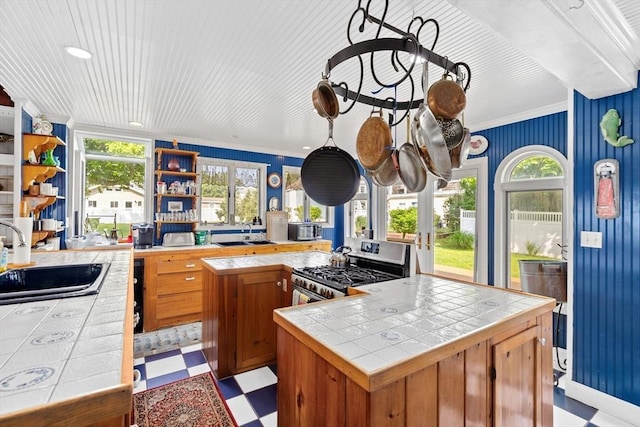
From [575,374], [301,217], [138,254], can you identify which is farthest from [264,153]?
[575,374]

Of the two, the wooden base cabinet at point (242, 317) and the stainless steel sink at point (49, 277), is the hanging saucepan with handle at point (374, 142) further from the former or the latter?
the stainless steel sink at point (49, 277)

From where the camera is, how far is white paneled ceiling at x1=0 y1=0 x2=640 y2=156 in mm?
1551

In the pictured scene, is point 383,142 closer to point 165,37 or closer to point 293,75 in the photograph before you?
point 293,75

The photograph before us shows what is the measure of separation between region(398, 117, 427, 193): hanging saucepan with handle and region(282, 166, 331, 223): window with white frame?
145 inches

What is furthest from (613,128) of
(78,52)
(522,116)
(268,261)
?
(78,52)

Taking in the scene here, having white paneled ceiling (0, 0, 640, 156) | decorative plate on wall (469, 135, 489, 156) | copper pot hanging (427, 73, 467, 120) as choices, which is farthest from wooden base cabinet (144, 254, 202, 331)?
decorative plate on wall (469, 135, 489, 156)

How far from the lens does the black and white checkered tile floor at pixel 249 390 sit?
2.03 m

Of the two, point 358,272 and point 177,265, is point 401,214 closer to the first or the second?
point 358,272

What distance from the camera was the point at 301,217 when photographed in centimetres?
578

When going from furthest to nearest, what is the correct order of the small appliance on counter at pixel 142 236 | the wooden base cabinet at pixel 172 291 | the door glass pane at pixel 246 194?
1. the door glass pane at pixel 246 194
2. the small appliance on counter at pixel 142 236
3. the wooden base cabinet at pixel 172 291

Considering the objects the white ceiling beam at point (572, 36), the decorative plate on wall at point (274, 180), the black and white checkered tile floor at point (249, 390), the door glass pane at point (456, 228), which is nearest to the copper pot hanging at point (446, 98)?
the white ceiling beam at point (572, 36)

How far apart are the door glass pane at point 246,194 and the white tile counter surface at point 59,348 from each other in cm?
372

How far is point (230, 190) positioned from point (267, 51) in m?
3.19

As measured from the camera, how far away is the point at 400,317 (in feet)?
4.48
